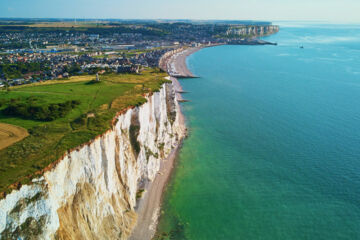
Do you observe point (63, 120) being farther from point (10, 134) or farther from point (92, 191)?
point (92, 191)

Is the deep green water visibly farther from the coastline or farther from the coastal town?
the coastal town

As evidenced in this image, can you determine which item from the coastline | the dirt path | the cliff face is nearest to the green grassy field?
the dirt path

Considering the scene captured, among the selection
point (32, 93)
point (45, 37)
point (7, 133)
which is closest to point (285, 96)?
point (32, 93)

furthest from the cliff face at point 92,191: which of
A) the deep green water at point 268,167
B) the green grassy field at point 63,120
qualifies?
the deep green water at point 268,167

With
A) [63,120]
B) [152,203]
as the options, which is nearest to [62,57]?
[63,120]

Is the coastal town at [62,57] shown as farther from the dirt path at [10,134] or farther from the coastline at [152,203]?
the coastline at [152,203]

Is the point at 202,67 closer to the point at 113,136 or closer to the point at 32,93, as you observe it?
the point at 32,93
